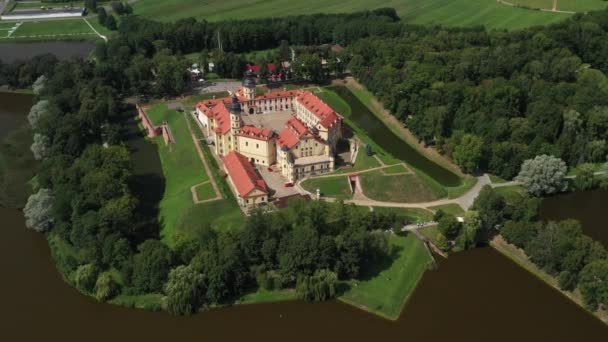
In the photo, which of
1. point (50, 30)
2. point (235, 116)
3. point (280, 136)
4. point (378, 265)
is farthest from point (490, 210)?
point (50, 30)

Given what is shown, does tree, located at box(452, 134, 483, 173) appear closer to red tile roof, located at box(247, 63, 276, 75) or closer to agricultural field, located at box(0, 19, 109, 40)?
red tile roof, located at box(247, 63, 276, 75)

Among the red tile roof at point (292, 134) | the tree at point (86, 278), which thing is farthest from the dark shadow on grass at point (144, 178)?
the red tile roof at point (292, 134)

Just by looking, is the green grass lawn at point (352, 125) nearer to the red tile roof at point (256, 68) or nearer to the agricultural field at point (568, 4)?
the red tile roof at point (256, 68)

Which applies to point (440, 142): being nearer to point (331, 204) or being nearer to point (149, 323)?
point (331, 204)

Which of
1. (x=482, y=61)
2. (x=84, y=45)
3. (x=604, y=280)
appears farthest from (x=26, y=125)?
(x=604, y=280)

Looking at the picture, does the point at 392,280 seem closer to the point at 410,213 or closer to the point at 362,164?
the point at 410,213

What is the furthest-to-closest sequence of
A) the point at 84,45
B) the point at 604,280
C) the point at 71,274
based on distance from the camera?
the point at 84,45, the point at 71,274, the point at 604,280
